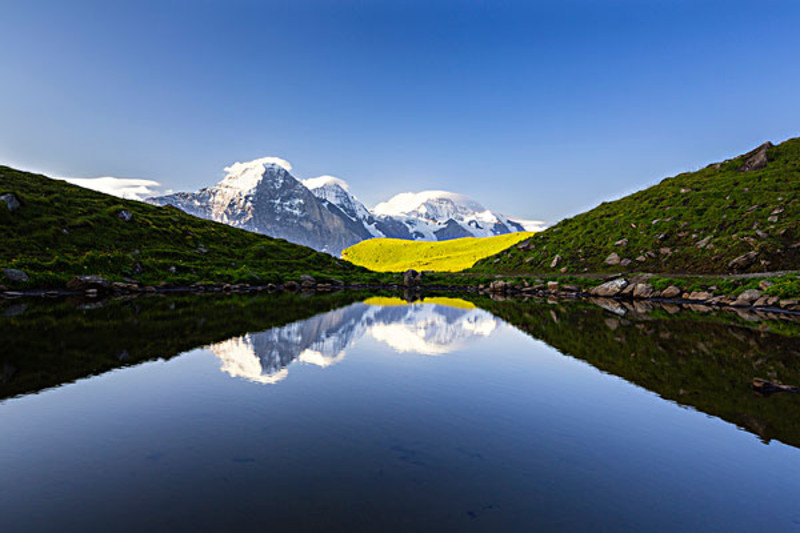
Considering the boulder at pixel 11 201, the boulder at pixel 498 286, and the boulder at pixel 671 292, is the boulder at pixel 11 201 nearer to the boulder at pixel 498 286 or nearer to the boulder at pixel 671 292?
the boulder at pixel 498 286

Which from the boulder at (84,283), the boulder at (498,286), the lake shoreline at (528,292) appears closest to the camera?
the lake shoreline at (528,292)

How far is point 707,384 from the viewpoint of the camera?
50.0 ft

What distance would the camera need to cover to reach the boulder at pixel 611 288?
60344 millimetres

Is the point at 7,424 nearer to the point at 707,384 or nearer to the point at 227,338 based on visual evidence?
the point at 227,338

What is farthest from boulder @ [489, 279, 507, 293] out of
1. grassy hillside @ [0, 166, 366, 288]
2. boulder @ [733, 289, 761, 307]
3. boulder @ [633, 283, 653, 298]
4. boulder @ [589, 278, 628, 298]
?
boulder @ [733, 289, 761, 307]

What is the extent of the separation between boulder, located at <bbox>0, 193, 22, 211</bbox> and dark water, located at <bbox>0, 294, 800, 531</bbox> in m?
55.0

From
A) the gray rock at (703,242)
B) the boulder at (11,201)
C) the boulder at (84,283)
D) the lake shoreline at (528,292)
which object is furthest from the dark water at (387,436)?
the boulder at (11,201)

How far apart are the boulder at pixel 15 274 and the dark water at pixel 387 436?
31.0 meters

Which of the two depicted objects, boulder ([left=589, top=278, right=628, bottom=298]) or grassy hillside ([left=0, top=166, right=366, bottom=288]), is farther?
boulder ([left=589, top=278, right=628, bottom=298])

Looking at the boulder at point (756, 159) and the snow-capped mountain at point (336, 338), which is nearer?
the snow-capped mountain at point (336, 338)

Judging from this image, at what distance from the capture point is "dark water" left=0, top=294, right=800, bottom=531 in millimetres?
6852

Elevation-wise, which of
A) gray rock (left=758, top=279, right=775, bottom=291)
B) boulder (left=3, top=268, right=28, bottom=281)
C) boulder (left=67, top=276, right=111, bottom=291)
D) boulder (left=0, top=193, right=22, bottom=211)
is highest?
boulder (left=0, top=193, right=22, bottom=211)

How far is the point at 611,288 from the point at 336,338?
51.5 metres

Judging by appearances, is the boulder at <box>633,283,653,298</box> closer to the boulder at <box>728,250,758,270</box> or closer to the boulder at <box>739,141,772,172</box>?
the boulder at <box>728,250,758,270</box>
